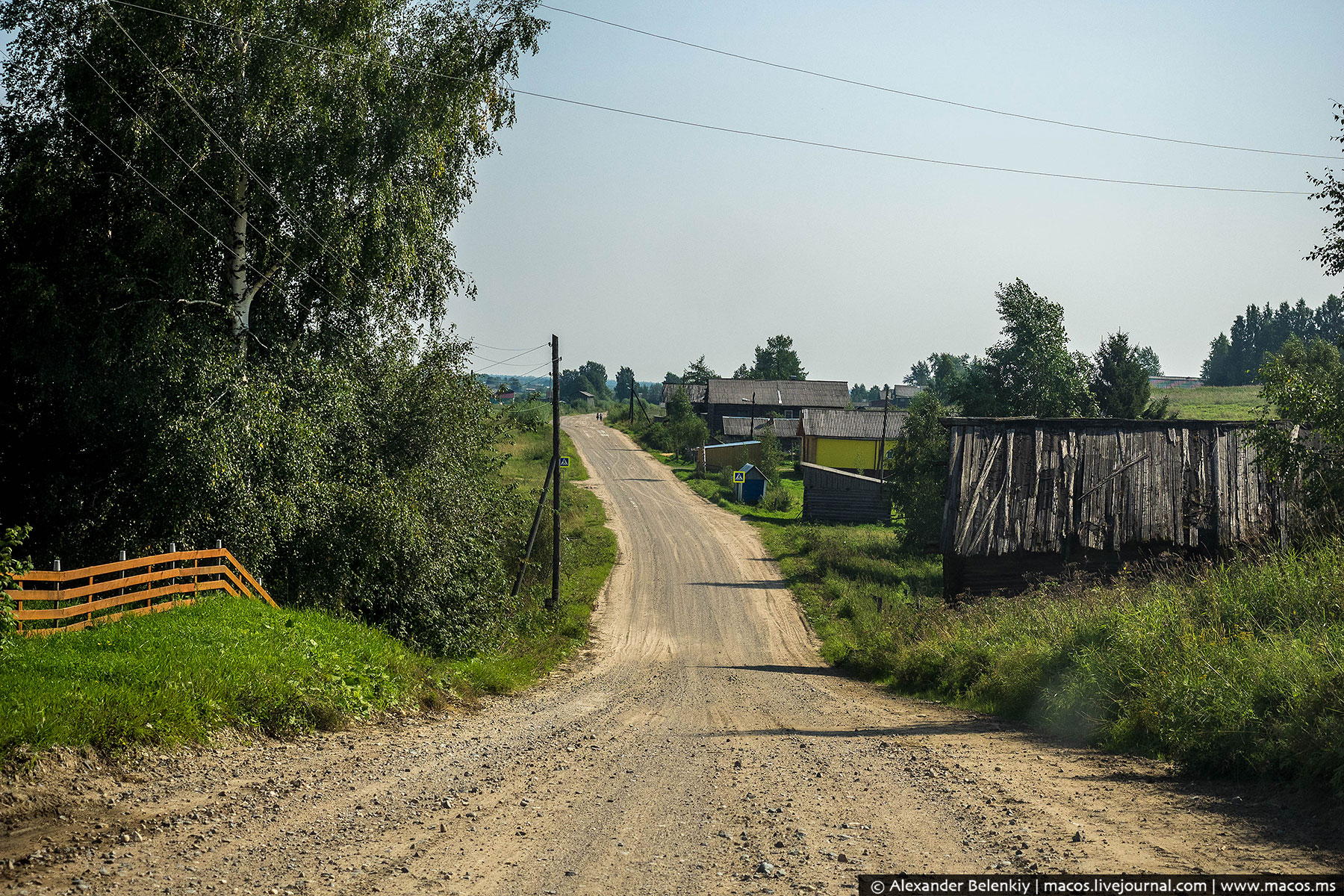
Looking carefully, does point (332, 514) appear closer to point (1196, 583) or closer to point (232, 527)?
point (232, 527)

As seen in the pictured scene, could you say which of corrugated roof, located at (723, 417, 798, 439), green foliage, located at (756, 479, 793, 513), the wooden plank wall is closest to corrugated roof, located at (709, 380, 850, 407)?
corrugated roof, located at (723, 417, 798, 439)

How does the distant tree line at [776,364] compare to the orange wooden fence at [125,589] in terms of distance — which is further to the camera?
the distant tree line at [776,364]

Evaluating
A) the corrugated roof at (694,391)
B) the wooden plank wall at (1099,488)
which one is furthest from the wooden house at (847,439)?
the wooden plank wall at (1099,488)

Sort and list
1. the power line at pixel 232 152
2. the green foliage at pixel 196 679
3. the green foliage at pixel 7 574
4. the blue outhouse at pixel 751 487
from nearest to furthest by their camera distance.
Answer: the green foliage at pixel 196 679 → the green foliage at pixel 7 574 → the power line at pixel 232 152 → the blue outhouse at pixel 751 487

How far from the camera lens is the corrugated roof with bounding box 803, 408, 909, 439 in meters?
62.9

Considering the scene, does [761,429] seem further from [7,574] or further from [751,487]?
[7,574]

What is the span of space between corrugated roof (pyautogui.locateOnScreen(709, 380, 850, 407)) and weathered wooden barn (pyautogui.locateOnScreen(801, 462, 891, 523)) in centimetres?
3719

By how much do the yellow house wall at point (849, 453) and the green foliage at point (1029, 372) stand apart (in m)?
10.9

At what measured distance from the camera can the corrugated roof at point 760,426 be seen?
75.5 meters

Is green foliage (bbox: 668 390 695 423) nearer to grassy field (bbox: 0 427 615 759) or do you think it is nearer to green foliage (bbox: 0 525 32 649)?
grassy field (bbox: 0 427 615 759)

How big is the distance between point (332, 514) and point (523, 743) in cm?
702

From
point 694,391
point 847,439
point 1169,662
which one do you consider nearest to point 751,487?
point 847,439

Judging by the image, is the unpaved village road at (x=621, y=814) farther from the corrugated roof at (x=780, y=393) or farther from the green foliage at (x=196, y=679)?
the corrugated roof at (x=780, y=393)

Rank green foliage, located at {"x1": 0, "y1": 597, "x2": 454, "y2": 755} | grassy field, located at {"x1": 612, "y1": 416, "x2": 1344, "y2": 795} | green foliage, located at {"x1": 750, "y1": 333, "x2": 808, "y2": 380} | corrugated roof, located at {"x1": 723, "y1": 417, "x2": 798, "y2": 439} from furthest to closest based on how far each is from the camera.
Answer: green foliage, located at {"x1": 750, "y1": 333, "x2": 808, "y2": 380} → corrugated roof, located at {"x1": 723, "y1": 417, "x2": 798, "y2": 439} → grassy field, located at {"x1": 612, "y1": 416, "x2": 1344, "y2": 795} → green foliage, located at {"x1": 0, "y1": 597, "x2": 454, "y2": 755}
